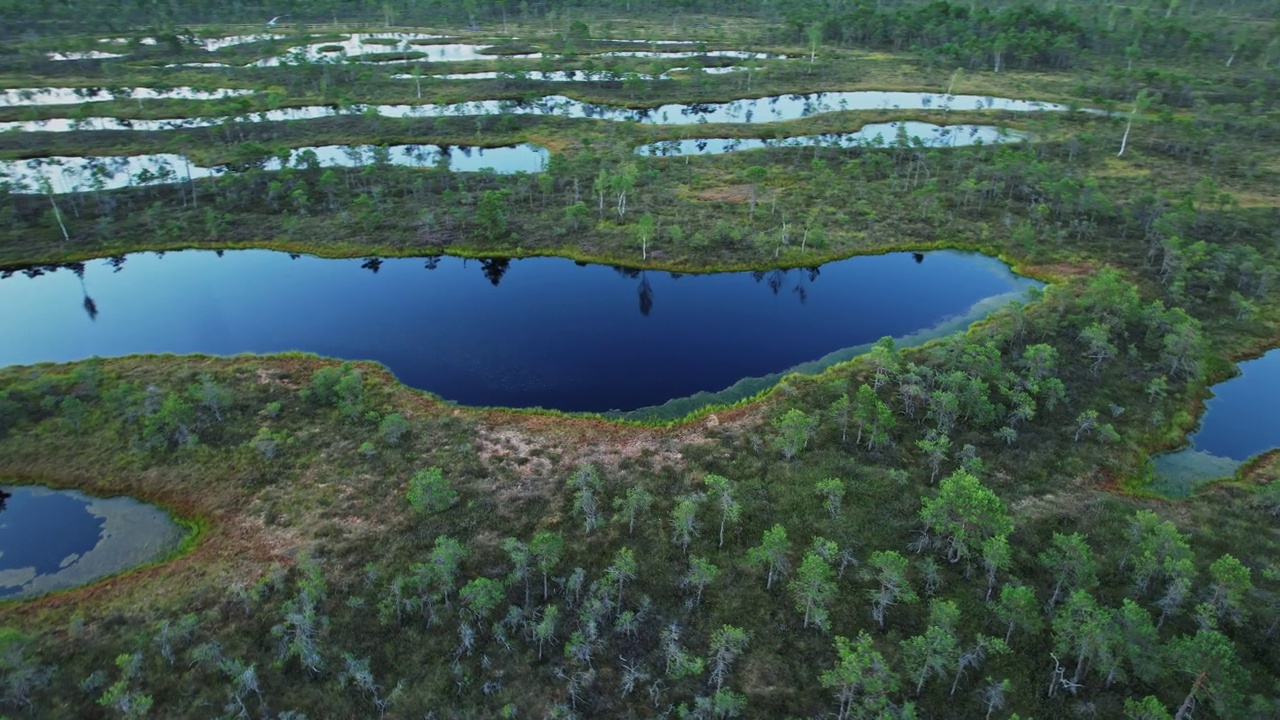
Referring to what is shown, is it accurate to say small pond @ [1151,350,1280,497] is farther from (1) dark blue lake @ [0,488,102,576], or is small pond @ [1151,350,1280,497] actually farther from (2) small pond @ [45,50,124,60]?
(2) small pond @ [45,50,124,60]

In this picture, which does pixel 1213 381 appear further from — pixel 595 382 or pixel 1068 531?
pixel 595 382

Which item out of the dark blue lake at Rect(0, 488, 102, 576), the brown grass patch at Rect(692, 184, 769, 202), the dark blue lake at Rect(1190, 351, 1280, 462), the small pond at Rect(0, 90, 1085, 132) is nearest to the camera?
the dark blue lake at Rect(0, 488, 102, 576)

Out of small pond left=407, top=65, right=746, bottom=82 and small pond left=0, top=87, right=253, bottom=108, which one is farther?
small pond left=407, top=65, right=746, bottom=82

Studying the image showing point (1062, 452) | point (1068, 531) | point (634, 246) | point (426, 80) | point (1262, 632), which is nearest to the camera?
point (1262, 632)

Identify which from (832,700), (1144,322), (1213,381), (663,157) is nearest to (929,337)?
(1144,322)

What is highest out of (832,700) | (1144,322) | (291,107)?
(291,107)

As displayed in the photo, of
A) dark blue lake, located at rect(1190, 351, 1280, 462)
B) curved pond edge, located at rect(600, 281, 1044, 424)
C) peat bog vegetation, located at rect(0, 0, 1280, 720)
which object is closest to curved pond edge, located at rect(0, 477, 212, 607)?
peat bog vegetation, located at rect(0, 0, 1280, 720)

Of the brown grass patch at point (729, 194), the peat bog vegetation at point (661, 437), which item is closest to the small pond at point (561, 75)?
the peat bog vegetation at point (661, 437)
